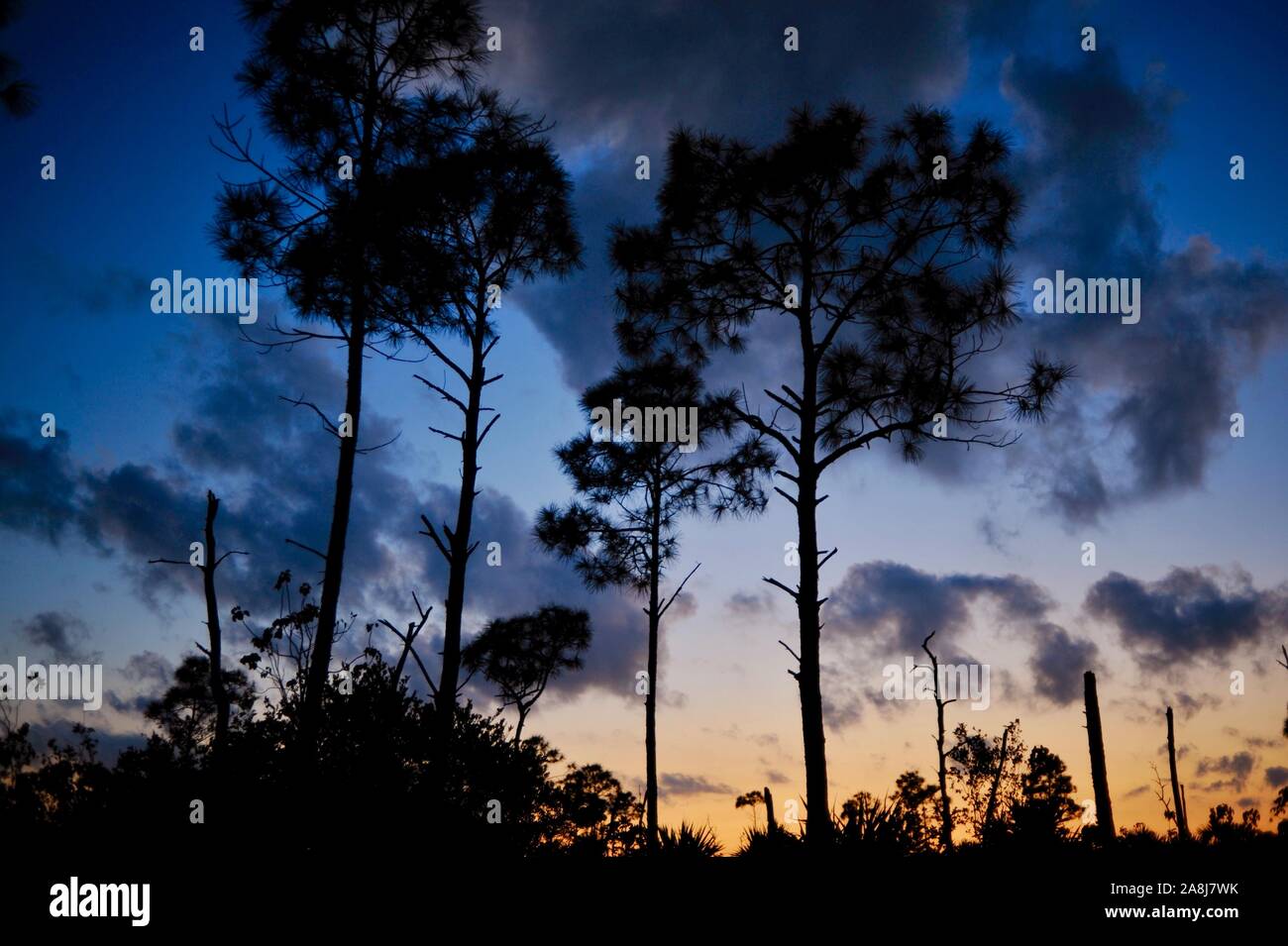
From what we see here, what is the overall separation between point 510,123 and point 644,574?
36.4 feet

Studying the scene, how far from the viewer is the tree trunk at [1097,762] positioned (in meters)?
16.4

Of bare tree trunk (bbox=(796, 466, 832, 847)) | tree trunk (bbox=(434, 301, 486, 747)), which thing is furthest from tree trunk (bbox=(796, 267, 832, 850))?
tree trunk (bbox=(434, 301, 486, 747))

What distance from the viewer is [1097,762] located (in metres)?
16.7

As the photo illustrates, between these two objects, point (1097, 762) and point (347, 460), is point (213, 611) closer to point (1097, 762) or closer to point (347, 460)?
point (347, 460)

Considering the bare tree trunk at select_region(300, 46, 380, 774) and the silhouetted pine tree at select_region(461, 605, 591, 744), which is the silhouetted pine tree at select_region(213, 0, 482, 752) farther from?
the silhouetted pine tree at select_region(461, 605, 591, 744)

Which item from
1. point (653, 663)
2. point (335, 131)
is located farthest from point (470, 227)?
point (653, 663)

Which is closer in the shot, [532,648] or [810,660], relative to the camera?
[810,660]

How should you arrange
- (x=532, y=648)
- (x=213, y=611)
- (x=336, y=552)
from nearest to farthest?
(x=336, y=552) → (x=213, y=611) → (x=532, y=648)

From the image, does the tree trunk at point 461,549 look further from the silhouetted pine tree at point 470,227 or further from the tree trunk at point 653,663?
the tree trunk at point 653,663
